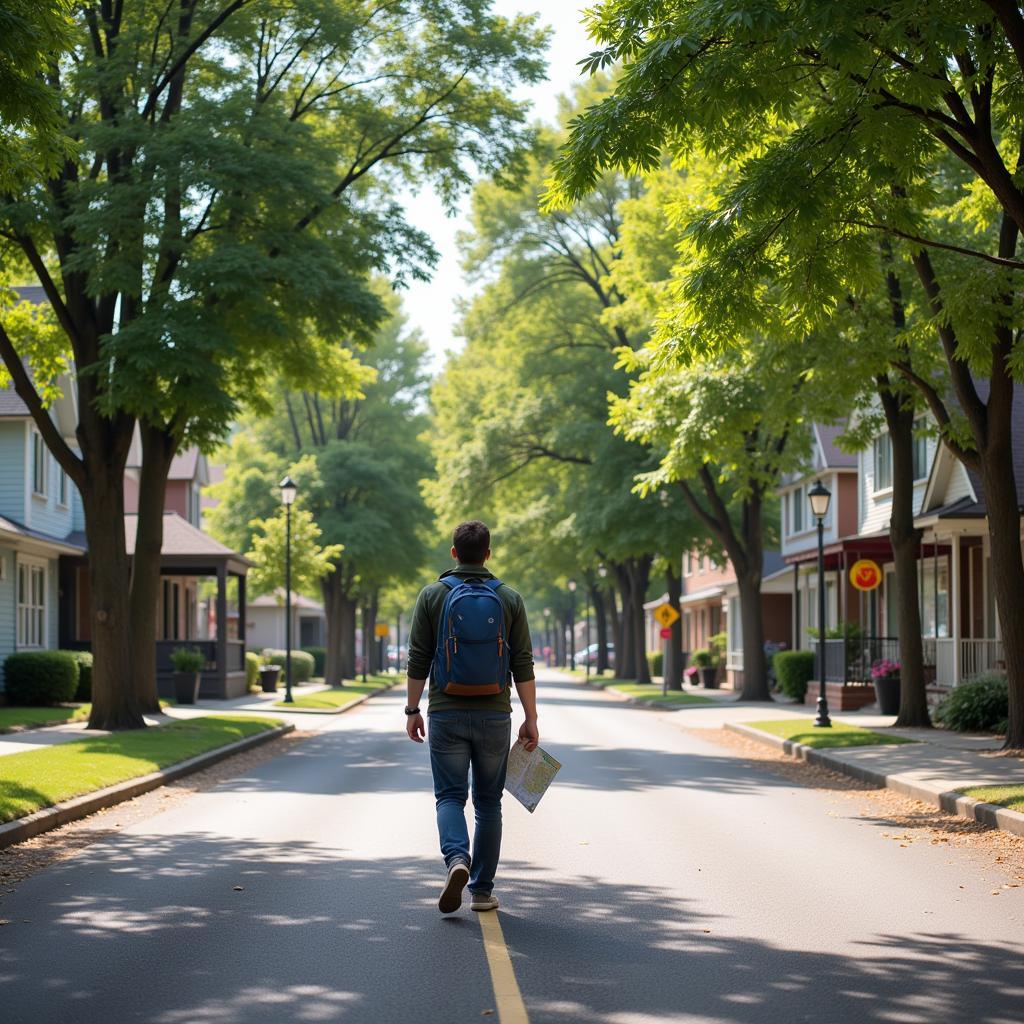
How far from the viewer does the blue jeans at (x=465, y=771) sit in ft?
26.0

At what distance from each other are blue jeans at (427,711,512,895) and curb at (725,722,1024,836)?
5730 mm

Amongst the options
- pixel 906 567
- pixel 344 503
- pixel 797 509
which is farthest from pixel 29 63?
pixel 344 503

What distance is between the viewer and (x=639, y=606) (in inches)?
2098

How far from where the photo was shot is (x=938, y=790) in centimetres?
1424

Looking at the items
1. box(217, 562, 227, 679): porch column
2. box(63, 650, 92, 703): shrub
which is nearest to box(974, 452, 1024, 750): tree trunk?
box(63, 650, 92, 703): shrub

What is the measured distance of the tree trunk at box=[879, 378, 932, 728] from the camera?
77.0 ft

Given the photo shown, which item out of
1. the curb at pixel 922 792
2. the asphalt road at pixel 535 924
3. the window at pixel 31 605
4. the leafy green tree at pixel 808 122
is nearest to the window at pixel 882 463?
the curb at pixel 922 792

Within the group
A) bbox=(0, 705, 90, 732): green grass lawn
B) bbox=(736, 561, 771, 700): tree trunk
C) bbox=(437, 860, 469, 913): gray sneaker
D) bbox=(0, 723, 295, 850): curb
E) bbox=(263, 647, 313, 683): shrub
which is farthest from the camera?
bbox=(263, 647, 313, 683): shrub

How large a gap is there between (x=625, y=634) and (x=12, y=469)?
1428 inches

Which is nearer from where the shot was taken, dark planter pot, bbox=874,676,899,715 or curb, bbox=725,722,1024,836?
curb, bbox=725,722,1024,836

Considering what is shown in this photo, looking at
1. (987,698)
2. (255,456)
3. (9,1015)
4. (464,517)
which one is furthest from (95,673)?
(255,456)

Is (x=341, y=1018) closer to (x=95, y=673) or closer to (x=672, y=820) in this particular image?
(x=672, y=820)

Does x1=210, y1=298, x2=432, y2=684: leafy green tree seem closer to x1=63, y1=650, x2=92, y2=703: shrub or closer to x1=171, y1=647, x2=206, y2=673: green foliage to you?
x1=171, y1=647, x2=206, y2=673: green foliage

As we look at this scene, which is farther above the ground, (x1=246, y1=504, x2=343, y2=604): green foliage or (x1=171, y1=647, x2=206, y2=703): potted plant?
(x1=246, y1=504, x2=343, y2=604): green foliage
